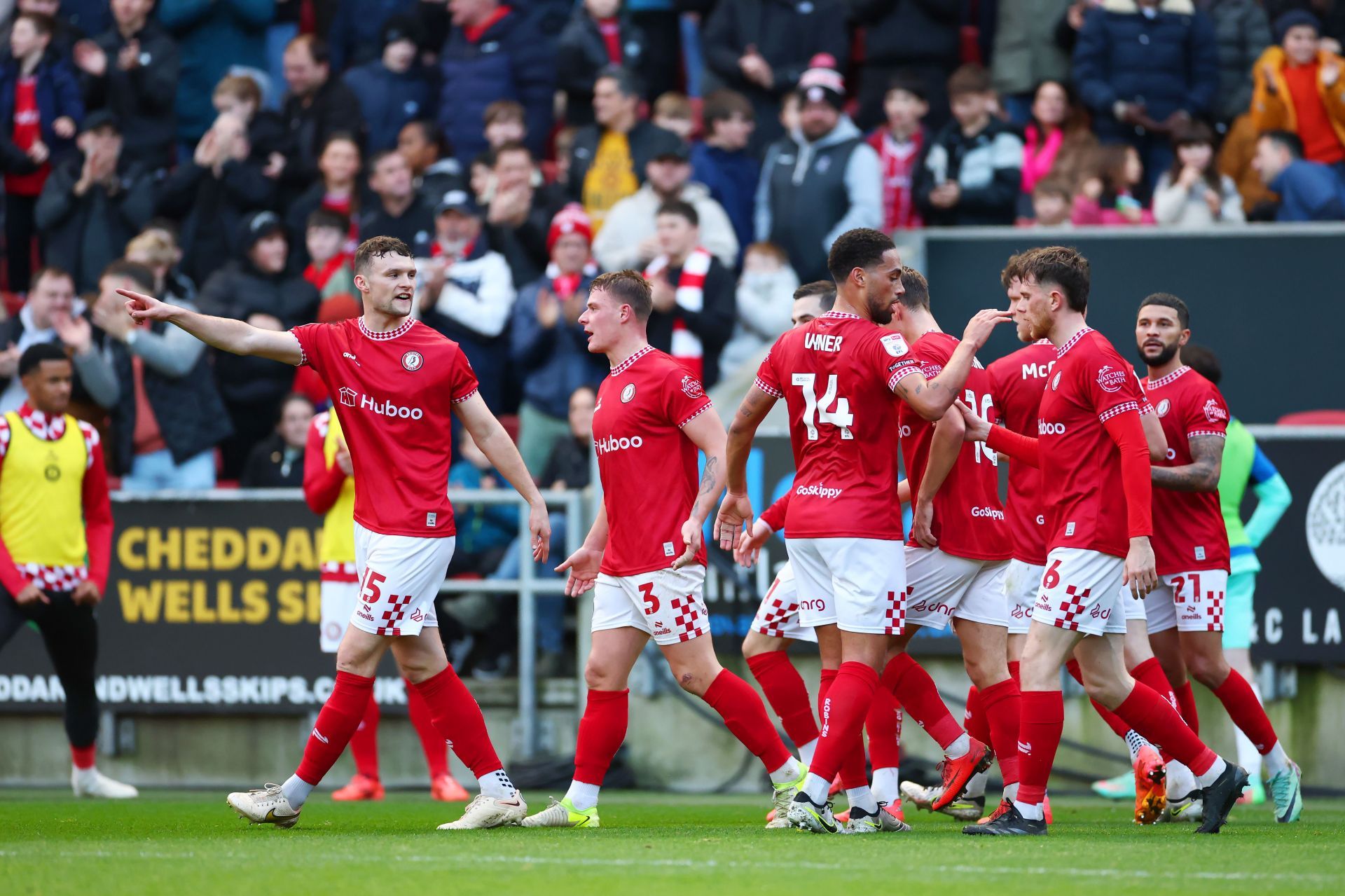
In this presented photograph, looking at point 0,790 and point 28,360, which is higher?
point 28,360

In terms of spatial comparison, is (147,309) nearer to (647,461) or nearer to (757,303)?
(647,461)

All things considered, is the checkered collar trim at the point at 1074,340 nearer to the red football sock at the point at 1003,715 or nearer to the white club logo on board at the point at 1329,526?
the red football sock at the point at 1003,715

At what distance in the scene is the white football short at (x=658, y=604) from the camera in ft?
26.1

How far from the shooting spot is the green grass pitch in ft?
19.2

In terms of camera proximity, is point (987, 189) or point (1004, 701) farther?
point (987, 189)

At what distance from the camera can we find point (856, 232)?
7590mm

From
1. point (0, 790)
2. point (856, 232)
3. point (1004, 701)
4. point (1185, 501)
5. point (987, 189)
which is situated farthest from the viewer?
point (987, 189)

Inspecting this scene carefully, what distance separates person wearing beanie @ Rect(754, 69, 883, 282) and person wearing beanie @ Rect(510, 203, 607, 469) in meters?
1.51

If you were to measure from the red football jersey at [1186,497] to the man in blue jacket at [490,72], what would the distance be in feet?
25.8

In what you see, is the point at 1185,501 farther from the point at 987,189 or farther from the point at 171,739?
the point at 171,739

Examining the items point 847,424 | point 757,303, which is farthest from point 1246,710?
point 757,303

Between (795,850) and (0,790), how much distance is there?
7.29 m

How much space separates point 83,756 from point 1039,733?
6310 mm

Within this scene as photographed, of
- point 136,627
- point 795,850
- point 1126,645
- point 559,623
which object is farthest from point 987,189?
point 795,850
